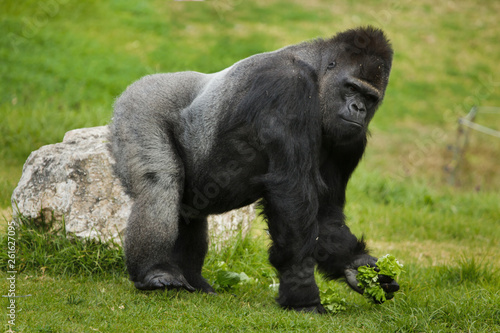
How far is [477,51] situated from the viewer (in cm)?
1311

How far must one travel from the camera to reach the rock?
448cm

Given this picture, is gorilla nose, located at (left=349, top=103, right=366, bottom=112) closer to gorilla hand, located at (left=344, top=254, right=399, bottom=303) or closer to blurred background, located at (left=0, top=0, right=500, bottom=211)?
gorilla hand, located at (left=344, top=254, right=399, bottom=303)

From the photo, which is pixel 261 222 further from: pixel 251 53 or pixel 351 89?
pixel 251 53

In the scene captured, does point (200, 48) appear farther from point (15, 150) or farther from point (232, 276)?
point (232, 276)

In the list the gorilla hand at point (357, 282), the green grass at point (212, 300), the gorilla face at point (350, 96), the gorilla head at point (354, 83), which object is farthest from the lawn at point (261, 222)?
the gorilla face at point (350, 96)

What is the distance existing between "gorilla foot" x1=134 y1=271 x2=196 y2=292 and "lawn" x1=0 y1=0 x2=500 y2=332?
0.07m

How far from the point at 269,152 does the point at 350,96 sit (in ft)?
2.19

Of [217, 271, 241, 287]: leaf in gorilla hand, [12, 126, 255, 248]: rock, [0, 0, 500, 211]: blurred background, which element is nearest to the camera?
[217, 271, 241, 287]: leaf in gorilla hand

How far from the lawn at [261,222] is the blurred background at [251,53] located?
35 millimetres

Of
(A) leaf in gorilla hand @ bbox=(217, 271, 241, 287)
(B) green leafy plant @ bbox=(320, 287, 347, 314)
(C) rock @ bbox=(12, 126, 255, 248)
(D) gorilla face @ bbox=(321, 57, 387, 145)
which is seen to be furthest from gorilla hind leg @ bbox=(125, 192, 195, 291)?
(D) gorilla face @ bbox=(321, 57, 387, 145)

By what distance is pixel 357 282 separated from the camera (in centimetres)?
385

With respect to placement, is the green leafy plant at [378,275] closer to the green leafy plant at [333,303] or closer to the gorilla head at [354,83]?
the green leafy plant at [333,303]

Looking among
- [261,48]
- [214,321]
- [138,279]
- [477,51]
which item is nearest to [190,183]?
[138,279]

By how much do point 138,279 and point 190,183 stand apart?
75 centimetres
